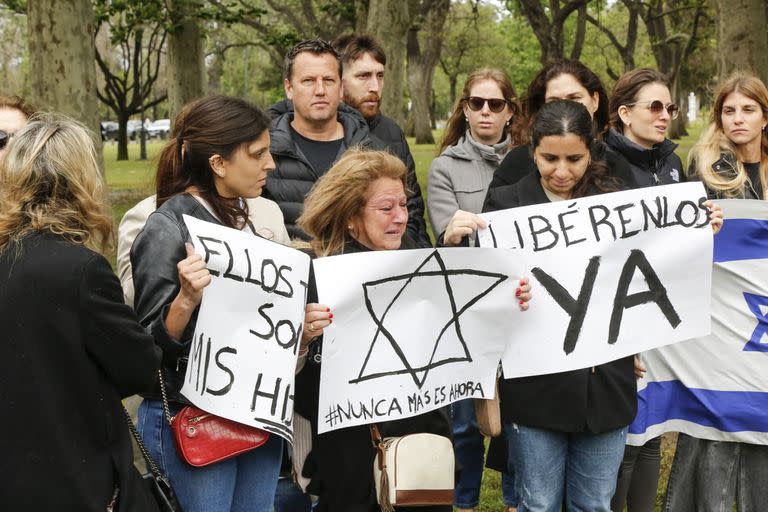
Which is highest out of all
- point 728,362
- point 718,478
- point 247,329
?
point 247,329

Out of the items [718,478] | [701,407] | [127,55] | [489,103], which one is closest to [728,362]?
[701,407]

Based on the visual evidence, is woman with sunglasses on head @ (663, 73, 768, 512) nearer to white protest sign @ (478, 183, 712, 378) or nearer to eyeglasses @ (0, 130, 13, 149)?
white protest sign @ (478, 183, 712, 378)

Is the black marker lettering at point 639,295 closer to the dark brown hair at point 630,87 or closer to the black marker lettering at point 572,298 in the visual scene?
the black marker lettering at point 572,298

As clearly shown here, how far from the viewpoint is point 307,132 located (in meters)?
4.66

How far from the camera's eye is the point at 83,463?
2.59m

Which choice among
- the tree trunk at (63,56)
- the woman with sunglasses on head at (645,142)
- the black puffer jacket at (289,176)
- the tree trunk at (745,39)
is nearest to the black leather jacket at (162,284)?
the black puffer jacket at (289,176)

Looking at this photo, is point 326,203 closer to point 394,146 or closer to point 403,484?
point 403,484

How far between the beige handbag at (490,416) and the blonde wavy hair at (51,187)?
5.52 feet

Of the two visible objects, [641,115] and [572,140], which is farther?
[641,115]

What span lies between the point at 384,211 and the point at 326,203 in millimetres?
216

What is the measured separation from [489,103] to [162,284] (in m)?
2.34

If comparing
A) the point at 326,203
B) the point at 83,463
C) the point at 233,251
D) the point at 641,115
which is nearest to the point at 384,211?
the point at 326,203

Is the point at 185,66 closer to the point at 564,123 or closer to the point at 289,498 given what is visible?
the point at 289,498

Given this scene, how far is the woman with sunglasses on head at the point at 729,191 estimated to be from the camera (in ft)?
13.2
